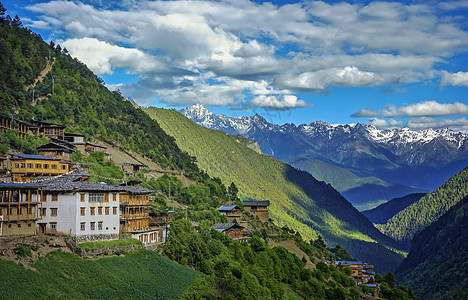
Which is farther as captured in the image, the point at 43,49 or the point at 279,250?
the point at 43,49

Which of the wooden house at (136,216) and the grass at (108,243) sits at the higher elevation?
the wooden house at (136,216)

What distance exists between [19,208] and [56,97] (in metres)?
102

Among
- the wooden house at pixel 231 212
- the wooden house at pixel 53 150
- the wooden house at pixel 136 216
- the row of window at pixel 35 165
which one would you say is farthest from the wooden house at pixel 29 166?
the wooden house at pixel 231 212

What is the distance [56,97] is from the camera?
158750mm

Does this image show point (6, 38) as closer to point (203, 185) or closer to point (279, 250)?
point (203, 185)

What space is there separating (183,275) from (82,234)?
46.6ft

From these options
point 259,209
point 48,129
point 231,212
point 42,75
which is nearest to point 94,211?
point 48,129

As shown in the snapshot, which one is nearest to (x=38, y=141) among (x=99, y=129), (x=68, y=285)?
(x=99, y=129)

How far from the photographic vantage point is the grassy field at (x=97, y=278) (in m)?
52.9

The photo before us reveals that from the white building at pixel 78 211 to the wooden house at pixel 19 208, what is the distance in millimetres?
1260

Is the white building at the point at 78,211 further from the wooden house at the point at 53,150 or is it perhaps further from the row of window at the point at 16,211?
the wooden house at the point at 53,150

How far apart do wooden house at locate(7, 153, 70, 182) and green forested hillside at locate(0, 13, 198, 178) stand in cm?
2864

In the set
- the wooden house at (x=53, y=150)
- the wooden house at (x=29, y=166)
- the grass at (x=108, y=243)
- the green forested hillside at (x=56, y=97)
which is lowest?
the grass at (x=108, y=243)

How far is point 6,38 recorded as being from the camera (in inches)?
6324
